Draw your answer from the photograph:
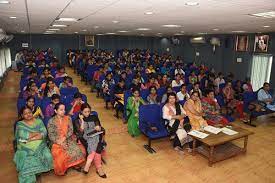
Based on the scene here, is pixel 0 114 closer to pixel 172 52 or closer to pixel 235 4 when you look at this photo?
pixel 235 4

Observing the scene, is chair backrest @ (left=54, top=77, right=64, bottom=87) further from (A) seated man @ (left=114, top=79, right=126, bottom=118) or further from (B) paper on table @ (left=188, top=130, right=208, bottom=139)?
(B) paper on table @ (left=188, top=130, right=208, bottom=139)

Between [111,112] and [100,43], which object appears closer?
[111,112]

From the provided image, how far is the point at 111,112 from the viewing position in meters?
7.99

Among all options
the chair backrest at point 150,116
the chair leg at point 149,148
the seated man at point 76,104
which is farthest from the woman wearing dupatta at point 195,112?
the seated man at point 76,104

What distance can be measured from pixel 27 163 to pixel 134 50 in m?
18.1

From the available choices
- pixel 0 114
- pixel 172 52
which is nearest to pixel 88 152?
pixel 0 114

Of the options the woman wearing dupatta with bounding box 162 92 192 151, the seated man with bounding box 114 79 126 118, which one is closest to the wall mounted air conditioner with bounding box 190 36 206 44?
the seated man with bounding box 114 79 126 118

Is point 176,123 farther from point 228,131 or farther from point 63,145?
point 63,145

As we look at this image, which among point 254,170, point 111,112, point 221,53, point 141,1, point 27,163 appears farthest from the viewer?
point 221,53

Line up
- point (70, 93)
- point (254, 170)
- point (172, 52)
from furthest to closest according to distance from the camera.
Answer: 1. point (172, 52)
2. point (70, 93)
3. point (254, 170)

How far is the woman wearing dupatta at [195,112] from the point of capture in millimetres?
5581

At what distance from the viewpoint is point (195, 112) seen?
5781 mm

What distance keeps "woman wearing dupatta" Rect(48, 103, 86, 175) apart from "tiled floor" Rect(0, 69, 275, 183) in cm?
26

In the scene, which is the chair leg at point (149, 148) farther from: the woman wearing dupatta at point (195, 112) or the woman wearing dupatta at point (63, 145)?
the woman wearing dupatta at point (63, 145)
